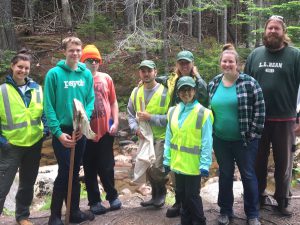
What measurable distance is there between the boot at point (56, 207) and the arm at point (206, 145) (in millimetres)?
1739

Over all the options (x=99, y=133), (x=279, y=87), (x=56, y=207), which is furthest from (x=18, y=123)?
(x=279, y=87)

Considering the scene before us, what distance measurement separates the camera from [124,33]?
1862 cm

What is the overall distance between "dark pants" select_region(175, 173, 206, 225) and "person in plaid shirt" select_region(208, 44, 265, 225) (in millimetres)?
433

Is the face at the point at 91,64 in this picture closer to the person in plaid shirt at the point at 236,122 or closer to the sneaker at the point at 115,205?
the person in plaid shirt at the point at 236,122

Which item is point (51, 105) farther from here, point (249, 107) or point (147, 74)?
point (249, 107)

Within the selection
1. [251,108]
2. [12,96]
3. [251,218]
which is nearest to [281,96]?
[251,108]

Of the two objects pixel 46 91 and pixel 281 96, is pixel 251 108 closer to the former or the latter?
pixel 281 96

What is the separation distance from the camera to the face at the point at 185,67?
4.53 m

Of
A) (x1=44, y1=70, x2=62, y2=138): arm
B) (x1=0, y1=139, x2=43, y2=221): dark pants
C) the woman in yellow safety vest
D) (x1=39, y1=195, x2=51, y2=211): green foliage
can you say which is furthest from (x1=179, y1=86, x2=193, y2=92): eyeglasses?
(x1=39, y1=195, x2=51, y2=211): green foliage

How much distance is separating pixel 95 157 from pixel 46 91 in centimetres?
115

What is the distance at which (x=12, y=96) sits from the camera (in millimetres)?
4375

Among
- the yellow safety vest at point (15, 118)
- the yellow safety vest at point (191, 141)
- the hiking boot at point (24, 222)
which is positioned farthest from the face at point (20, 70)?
the yellow safety vest at point (191, 141)

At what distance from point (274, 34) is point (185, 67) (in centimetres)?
112

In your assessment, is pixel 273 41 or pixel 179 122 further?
pixel 273 41
